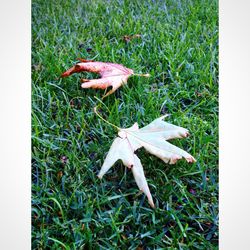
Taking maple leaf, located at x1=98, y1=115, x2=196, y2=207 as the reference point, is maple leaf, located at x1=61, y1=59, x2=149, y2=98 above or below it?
above

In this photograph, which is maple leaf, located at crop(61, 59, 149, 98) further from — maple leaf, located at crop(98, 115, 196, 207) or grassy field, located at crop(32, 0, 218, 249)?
maple leaf, located at crop(98, 115, 196, 207)

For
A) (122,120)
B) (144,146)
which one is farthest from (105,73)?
(144,146)

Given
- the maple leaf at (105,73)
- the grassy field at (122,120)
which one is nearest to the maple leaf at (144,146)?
the grassy field at (122,120)

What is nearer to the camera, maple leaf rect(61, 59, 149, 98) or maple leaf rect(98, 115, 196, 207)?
maple leaf rect(98, 115, 196, 207)

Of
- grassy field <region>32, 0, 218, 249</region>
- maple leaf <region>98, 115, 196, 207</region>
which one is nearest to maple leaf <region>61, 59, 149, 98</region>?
grassy field <region>32, 0, 218, 249</region>

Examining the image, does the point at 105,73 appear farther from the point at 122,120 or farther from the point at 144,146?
the point at 144,146
